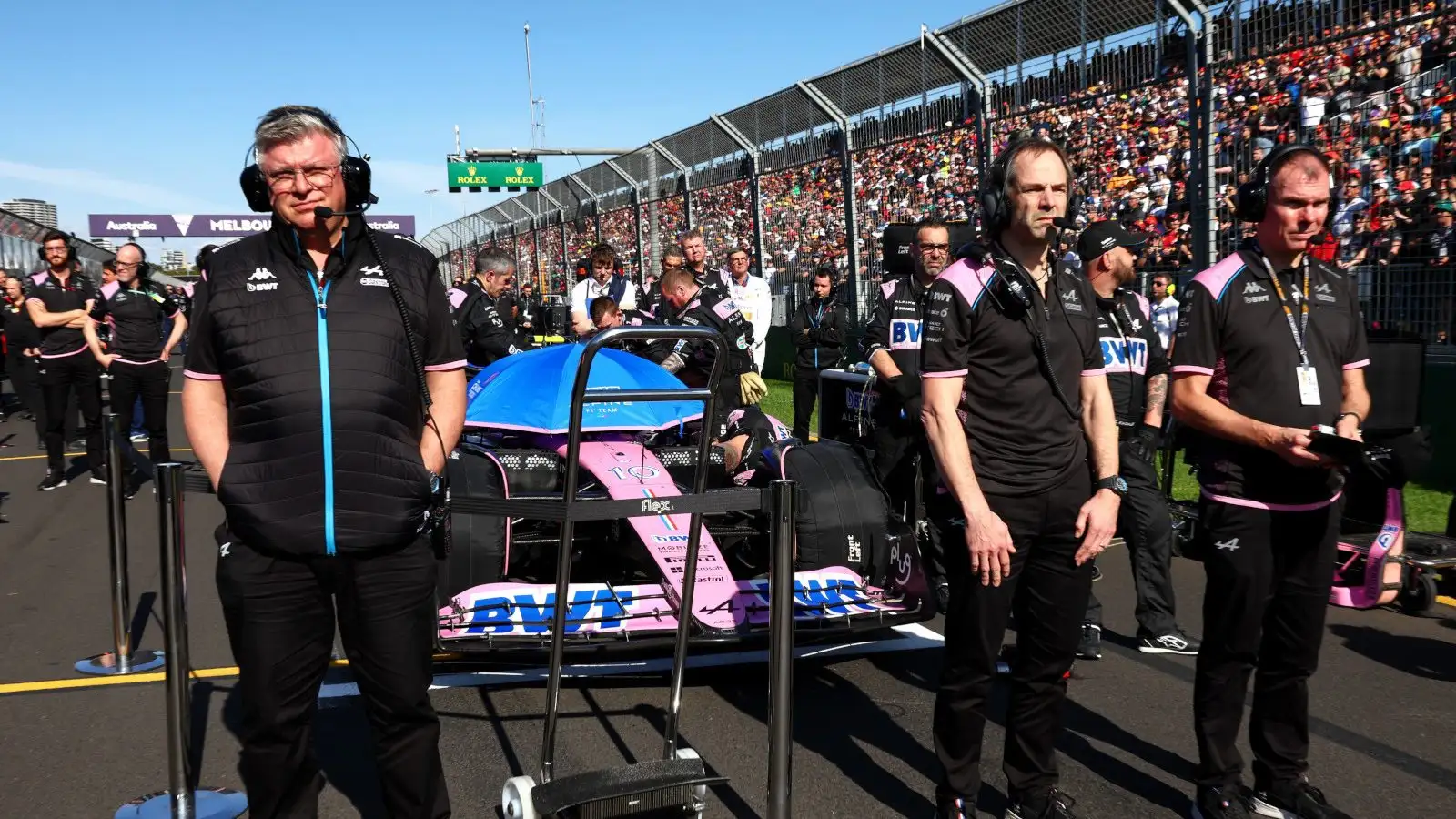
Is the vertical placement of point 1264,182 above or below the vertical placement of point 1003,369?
above

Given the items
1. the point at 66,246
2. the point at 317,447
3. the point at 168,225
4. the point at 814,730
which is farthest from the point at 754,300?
the point at 168,225

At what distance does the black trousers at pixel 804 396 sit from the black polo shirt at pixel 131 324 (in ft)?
17.8

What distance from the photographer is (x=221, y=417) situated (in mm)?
2854

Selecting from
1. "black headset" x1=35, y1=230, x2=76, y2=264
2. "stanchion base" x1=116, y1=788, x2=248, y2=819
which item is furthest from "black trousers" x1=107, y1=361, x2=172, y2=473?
"stanchion base" x1=116, y1=788, x2=248, y2=819

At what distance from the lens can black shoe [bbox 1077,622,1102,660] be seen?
521cm

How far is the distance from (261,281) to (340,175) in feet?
1.04

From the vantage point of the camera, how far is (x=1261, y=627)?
3605mm

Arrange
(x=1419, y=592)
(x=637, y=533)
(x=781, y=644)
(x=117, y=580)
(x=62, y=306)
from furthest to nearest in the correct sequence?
1. (x=62, y=306)
2. (x=1419, y=592)
3. (x=117, y=580)
4. (x=637, y=533)
5. (x=781, y=644)

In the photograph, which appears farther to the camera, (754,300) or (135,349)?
(754,300)

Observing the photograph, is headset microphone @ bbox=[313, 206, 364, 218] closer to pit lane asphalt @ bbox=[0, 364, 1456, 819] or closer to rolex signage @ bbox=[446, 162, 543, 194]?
pit lane asphalt @ bbox=[0, 364, 1456, 819]

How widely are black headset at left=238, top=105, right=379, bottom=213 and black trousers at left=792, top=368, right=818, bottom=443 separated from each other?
318 inches

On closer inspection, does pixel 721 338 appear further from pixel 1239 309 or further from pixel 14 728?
pixel 14 728

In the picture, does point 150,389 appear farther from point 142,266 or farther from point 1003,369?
point 1003,369

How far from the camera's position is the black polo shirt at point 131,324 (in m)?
9.82
